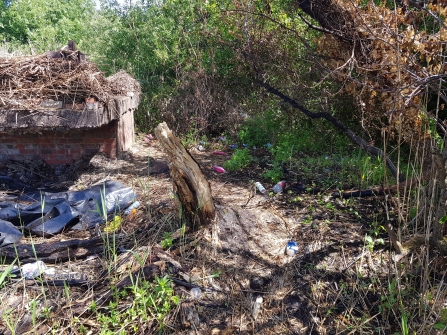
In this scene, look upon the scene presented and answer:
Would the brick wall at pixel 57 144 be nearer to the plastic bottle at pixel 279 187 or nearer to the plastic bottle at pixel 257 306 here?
the plastic bottle at pixel 279 187

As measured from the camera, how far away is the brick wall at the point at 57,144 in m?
5.40

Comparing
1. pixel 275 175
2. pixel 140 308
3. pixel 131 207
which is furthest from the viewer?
pixel 275 175

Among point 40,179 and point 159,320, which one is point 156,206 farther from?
point 40,179

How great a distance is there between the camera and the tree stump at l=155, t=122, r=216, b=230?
3260mm

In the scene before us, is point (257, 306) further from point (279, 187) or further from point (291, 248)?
point (279, 187)

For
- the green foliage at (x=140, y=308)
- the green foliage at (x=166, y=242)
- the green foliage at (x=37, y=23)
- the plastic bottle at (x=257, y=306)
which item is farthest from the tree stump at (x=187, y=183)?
the green foliage at (x=37, y=23)

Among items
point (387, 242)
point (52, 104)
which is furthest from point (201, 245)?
point (52, 104)

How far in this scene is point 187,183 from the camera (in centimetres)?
332

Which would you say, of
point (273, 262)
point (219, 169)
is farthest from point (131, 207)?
point (273, 262)

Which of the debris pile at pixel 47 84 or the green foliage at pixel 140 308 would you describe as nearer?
the green foliage at pixel 140 308

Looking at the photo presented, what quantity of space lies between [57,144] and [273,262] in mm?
3835

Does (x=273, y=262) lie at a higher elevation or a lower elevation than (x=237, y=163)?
lower

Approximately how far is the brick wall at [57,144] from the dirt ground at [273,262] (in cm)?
155

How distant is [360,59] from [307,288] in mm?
3153
